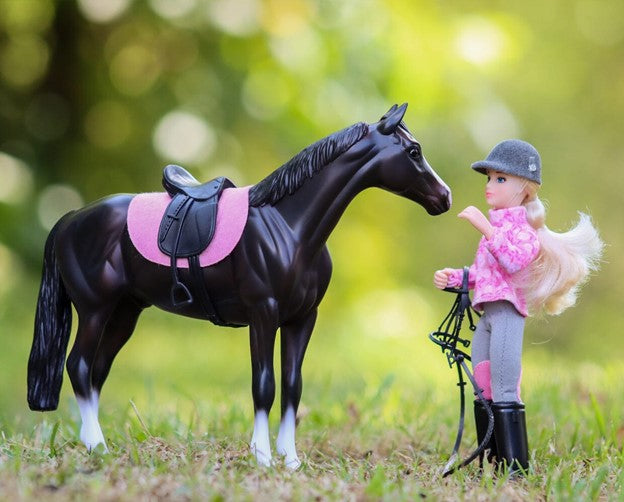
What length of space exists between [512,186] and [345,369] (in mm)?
2675

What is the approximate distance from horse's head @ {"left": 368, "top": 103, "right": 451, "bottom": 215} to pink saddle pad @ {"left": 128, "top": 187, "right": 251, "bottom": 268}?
18.2 inches

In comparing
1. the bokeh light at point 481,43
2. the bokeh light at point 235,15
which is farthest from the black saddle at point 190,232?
the bokeh light at point 481,43

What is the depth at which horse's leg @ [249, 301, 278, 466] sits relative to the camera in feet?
7.93

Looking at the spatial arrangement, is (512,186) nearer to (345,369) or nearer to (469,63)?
(345,369)

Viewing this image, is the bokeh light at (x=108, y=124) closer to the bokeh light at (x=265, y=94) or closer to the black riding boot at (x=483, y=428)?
the bokeh light at (x=265, y=94)

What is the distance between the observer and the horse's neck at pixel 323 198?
2486 mm

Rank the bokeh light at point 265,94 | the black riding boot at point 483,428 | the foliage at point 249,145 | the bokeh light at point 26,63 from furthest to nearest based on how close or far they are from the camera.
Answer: the bokeh light at point 26,63, the bokeh light at point 265,94, the foliage at point 249,145, the black riding boot at point 483,428

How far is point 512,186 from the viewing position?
2.56 meters

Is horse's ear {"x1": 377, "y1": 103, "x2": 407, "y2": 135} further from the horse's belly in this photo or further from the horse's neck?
the horse's belly

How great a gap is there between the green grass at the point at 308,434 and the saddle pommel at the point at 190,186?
0.83 metres

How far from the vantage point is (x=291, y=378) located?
2.56 m

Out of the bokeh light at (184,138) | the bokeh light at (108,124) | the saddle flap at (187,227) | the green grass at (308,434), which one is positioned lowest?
the green grass at (308,434)

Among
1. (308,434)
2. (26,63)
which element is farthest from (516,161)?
(26,63)

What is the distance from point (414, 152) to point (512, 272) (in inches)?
19.6
